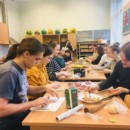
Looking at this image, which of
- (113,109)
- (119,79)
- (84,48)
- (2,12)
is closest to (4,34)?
(2,12)

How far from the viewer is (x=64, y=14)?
328 inches

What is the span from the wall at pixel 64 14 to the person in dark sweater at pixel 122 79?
20.3 feet

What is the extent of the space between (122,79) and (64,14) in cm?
663

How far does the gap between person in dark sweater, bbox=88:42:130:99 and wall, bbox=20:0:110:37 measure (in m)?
6.19

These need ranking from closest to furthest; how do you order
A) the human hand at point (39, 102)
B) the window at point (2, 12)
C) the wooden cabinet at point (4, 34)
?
the human hand at point (39, 102) < the wooden cabinet at point (4, 34) < the window at point (2, 12)

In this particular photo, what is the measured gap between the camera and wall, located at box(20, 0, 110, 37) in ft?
26.6

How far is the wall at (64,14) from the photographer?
8.09 meters

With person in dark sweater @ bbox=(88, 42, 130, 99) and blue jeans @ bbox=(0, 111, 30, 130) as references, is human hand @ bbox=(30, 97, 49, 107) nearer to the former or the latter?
blue jeans @ bbox=(0, 111, 30, 130)

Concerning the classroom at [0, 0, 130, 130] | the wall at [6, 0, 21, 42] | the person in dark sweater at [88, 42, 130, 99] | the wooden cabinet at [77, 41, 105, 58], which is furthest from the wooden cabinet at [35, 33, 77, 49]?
the person in dark sweater at [88, 42, 130, 99]

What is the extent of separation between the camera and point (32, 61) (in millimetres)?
1499

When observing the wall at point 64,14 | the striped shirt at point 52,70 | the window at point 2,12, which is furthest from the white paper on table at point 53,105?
the wall at point 64,14

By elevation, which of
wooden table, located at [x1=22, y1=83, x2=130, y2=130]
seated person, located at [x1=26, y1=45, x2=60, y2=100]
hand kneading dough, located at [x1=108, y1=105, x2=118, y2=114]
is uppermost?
seated person, located at [x1=26, y1=45, x2=60, y2=100]

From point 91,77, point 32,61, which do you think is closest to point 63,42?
point 91,77

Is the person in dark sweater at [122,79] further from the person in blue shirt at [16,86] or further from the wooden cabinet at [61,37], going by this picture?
the wooden cabinet at [61,37]
